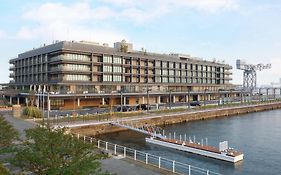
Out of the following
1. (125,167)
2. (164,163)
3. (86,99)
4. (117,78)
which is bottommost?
(164,163)

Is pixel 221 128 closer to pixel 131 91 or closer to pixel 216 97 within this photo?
pixel 131 91

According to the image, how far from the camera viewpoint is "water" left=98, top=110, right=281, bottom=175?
3741 cm

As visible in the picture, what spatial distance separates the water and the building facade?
27914mm

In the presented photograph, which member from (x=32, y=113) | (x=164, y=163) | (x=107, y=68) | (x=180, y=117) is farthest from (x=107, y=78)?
(x=164, y=163)

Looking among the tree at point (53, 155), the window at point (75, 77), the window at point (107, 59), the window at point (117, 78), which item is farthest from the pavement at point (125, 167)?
the window at point (117, 78)

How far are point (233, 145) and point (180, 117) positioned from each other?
2882 centimetres

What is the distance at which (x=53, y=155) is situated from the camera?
50.8 ft

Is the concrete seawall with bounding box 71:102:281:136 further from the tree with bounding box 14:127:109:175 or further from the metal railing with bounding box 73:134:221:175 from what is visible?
the tree with bounding box 14:127:109:175

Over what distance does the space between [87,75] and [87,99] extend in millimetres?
7973

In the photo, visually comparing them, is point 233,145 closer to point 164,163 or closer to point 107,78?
point 164,163

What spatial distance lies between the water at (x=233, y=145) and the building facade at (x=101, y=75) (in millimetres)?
27914

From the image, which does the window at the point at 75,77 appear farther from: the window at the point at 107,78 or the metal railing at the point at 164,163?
the metal railing at the point at 164,163

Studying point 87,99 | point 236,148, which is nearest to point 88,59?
point 87,99

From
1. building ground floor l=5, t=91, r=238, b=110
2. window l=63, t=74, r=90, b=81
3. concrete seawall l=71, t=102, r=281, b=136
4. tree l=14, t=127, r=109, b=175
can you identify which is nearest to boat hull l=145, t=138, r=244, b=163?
concrete seawall l=71, t=102, r=281, b=136
